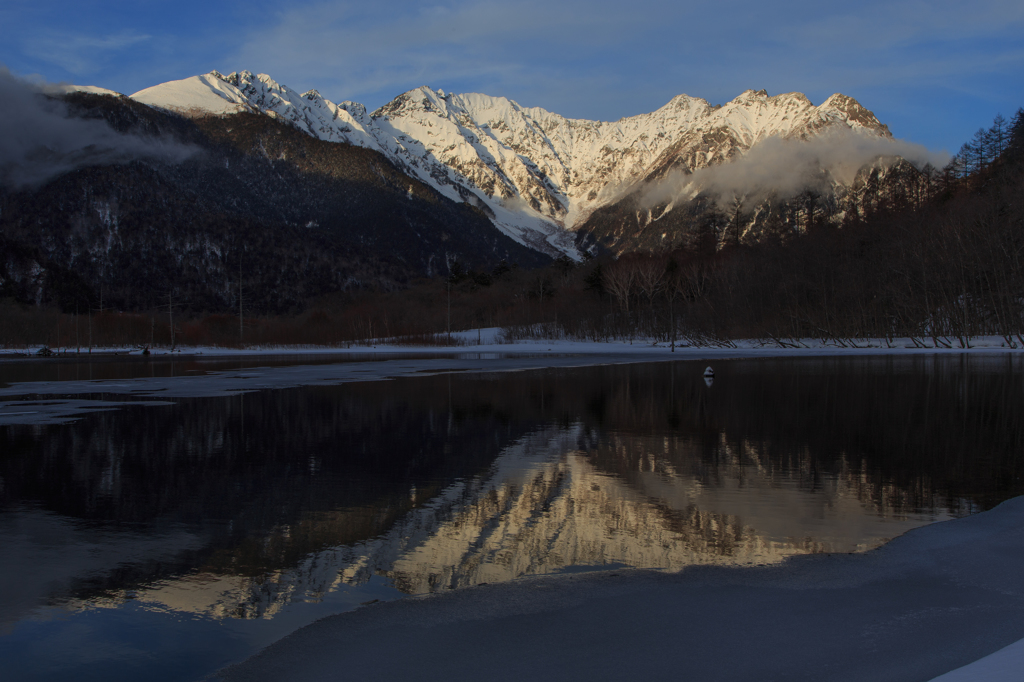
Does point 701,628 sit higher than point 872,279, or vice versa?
point 872,279

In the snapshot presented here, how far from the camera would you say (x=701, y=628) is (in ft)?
17.4

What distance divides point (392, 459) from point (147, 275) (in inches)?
7359

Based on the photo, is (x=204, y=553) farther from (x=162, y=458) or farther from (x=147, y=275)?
(x=147, y=275)

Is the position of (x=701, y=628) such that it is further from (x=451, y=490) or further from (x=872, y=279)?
(x=872, y=279)

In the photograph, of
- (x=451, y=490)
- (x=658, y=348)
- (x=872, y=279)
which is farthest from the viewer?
(x=658, y=348)

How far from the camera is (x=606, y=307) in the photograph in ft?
335

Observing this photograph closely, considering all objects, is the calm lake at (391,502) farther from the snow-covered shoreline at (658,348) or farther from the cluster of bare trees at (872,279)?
the cluster of bare trees at (872,279)

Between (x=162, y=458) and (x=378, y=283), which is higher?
(x=378, y=283)

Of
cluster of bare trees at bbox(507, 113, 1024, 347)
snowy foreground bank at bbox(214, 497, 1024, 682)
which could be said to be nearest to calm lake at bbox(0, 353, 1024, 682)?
snowy foreground bank at bbox(214, 497, 1024, 682)

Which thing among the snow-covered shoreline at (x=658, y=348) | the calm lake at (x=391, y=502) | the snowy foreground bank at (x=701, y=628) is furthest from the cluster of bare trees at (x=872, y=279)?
the snowy foreground bank at (x=701, y=628)

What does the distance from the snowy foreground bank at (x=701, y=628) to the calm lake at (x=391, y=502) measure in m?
0.42

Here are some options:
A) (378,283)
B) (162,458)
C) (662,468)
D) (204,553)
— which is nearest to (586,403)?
(662,468)

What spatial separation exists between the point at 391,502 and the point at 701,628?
16.1 feet

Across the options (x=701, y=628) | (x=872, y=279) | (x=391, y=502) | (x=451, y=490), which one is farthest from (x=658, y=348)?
(x=701, y=628)
